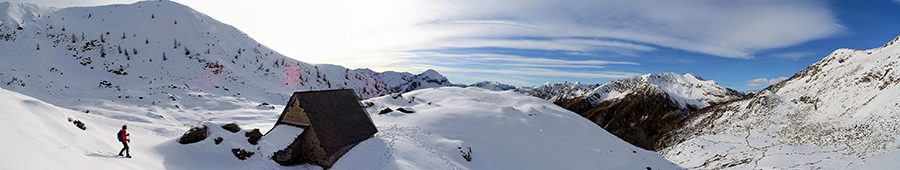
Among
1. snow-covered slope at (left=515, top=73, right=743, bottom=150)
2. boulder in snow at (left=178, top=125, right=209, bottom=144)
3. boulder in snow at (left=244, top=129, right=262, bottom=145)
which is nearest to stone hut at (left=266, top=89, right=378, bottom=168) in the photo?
boulder in snow at (left=244, top=129, right=262, bottom=145)

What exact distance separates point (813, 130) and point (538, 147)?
37405 millimetres

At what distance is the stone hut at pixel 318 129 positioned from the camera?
1669 centimetres

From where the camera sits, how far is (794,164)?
2777cm

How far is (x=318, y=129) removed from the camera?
17047mm

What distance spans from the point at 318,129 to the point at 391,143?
17.4ft

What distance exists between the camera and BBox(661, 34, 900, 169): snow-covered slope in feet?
89.6

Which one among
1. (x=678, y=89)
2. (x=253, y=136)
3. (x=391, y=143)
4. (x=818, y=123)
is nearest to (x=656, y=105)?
(x=678, y=89)

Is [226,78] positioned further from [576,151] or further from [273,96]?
[576,151]

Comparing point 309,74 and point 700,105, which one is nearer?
point 309,74

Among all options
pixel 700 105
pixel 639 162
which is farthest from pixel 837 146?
pixel 700 105

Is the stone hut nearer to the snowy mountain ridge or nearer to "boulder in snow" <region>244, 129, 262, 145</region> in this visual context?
the snowy mountain ridge

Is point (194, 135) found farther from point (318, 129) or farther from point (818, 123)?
A: point (818, 123)

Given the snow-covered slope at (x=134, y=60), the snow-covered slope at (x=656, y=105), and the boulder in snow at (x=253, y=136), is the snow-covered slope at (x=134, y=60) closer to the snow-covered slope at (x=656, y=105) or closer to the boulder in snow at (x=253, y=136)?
the boulder in snow at (x=253, y=136)

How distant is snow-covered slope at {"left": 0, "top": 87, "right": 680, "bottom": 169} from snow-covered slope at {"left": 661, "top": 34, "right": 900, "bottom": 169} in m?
13.4
